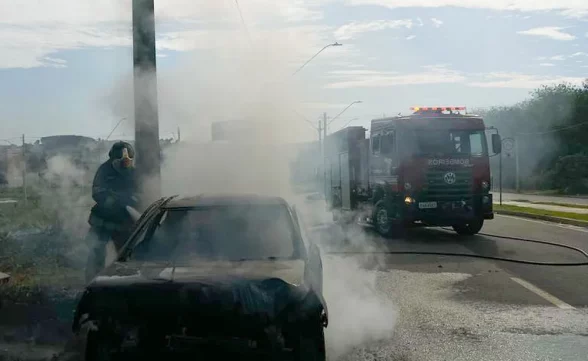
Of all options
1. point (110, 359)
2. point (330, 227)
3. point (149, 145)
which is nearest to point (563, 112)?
point (330, 227)

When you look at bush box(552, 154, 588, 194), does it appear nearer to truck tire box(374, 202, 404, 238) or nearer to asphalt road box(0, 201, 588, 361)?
truck tire box(374, 202, 404, 238)

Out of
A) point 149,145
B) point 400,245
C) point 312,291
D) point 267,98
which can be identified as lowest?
point 400,245

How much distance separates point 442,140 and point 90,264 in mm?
8508

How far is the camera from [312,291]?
13.0ft

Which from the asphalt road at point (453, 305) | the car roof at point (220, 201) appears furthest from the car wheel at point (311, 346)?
the car roof at point (220, 201)

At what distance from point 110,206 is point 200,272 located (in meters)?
3.03

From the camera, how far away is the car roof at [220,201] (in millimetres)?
5289

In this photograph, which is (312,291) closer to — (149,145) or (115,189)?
(115,189)

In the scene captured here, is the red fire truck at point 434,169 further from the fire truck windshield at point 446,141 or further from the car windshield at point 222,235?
the car windshield at point 222,235

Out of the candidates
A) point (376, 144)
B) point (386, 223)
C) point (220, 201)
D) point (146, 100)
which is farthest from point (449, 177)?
point (220, 201)

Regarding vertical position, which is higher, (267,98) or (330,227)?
(267,98)

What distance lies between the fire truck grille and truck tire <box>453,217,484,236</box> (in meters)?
0.70

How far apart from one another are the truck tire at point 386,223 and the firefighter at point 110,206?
25.1ft

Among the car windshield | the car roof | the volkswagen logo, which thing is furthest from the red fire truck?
the car windshield
